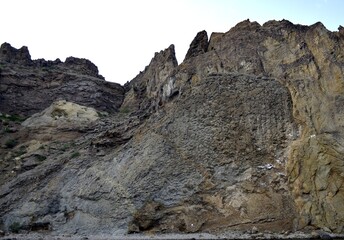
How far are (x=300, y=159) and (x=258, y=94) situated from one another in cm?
639

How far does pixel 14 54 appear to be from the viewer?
59125 mm

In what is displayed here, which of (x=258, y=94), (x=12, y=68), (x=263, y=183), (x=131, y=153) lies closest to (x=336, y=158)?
(x=263, y=183)

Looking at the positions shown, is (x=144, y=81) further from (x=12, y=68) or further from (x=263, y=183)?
(x=263, y=183)

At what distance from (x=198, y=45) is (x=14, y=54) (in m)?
33.4

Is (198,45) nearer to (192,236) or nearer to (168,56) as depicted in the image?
(168,56)

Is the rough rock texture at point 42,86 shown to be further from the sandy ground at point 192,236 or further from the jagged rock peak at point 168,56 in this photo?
the sandy ground at point 192,236

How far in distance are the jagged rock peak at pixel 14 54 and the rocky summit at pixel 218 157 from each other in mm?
24695

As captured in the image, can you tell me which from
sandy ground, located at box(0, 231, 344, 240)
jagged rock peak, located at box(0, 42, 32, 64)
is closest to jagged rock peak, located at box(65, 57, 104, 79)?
jagged rock peak, located at box(0, 42, 32, 64)

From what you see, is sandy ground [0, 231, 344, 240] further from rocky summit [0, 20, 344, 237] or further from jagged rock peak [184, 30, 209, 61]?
jagged rock peak [184, 30, 209, 61]

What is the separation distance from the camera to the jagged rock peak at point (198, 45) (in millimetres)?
37234

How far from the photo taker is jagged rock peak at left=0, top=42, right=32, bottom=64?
58.3m

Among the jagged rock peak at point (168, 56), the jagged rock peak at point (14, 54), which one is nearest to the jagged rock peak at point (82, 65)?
the jagged rock peak at point (14, 54)

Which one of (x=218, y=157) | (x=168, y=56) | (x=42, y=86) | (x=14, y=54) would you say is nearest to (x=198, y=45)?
(x=168, y=56)

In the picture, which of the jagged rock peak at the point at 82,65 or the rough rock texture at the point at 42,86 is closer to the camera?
the rough rock texture at the point at 42,86
